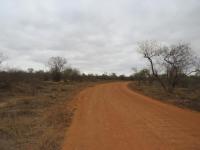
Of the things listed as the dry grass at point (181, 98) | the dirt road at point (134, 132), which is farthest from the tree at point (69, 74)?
the dirt road at point (134, 132)

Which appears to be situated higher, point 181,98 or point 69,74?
point 69,74

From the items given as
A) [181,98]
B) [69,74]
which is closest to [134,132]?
[181,98]

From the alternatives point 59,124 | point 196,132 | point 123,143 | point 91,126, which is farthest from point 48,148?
point 196,132

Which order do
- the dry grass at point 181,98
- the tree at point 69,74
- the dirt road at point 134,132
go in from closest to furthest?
the dirt road at point 134,132 < the dry grass at point 181,98 < the tree at point 69,74

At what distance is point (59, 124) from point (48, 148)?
3866 mm

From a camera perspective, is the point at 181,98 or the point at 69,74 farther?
the point at 69,74

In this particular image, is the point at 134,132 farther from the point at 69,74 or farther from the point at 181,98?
the point at 69,74

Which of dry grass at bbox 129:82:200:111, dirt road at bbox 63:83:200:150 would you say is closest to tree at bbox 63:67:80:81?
dry grass at bbox 129:82:200:111

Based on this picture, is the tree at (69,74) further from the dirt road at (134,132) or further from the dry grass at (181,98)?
the dirt road at (134,132)

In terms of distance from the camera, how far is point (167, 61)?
101 ft

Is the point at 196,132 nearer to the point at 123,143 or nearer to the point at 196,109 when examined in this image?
the point at 123,143

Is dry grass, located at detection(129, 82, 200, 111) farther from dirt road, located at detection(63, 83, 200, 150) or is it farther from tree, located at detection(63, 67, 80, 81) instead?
tree, located at detection(63, 67, 80, 81)

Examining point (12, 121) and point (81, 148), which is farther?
point (12, 121)

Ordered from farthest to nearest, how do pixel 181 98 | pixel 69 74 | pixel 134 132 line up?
pixel 69 74 < pixel 181 98 < pixel 134 132
